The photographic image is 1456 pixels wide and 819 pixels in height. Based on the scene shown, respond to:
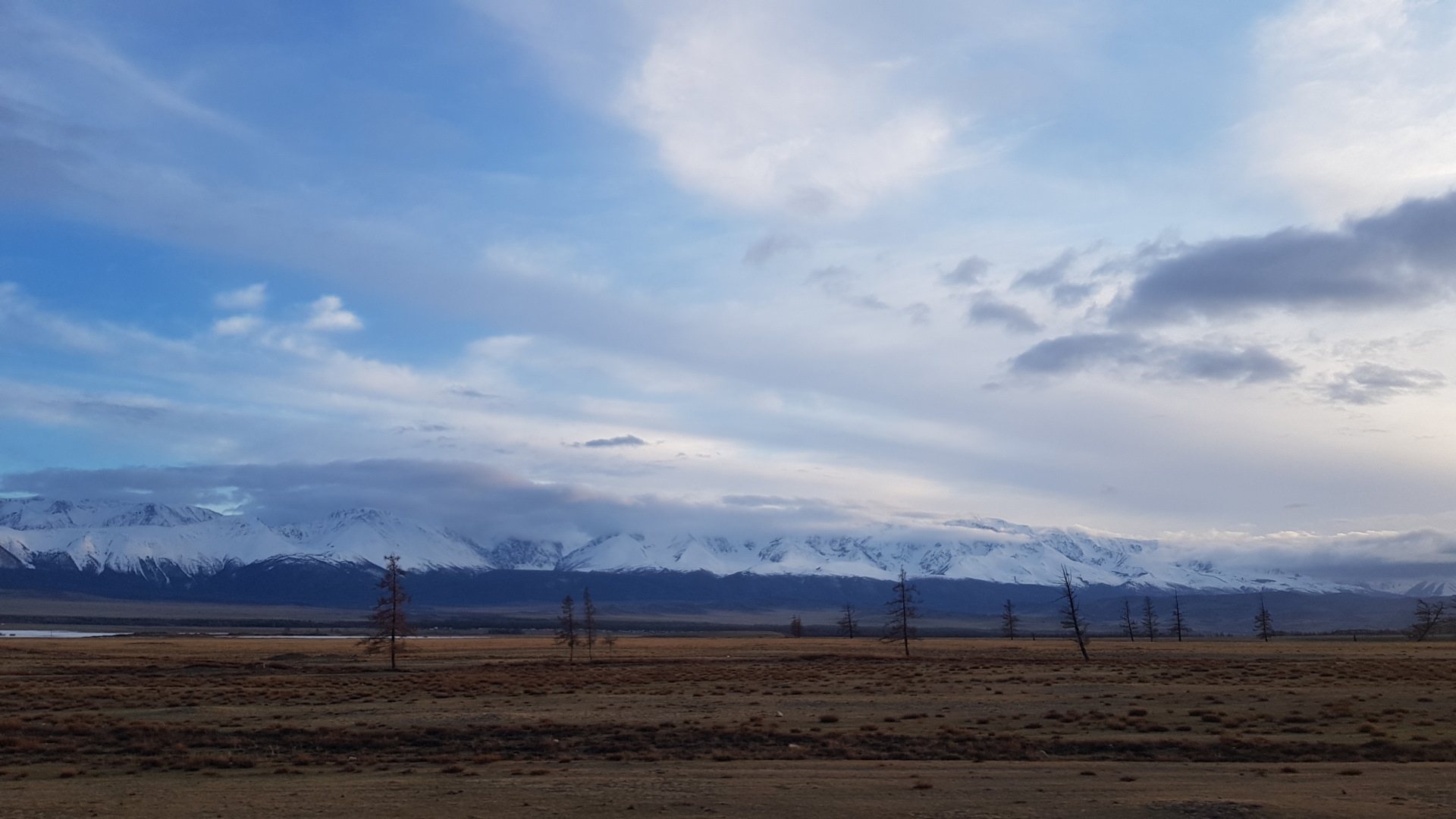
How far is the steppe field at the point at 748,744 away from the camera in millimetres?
18172

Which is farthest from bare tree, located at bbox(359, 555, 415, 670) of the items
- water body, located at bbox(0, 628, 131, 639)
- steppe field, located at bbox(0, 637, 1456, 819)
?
water body, located at bbox(0, 628, 131, 639)

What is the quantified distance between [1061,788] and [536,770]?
11872 millimetres

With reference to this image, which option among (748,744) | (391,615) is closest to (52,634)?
(391,615)

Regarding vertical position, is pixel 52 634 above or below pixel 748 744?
below

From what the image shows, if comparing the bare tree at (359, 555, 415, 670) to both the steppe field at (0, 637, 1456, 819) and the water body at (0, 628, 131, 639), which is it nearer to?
the steppe field at (0, 637, 1456, 819)

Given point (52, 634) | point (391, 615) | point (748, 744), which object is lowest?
point (52, 634)

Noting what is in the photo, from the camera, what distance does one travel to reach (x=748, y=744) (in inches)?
1060

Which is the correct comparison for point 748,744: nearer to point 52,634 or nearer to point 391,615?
point 391,615

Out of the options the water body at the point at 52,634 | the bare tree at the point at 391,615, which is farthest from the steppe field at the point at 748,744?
the water body at the point at 52,634

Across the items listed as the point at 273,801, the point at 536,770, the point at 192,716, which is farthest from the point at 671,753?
the point at 192,716

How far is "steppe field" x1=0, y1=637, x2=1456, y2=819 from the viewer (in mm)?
18172

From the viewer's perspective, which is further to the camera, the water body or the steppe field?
the water body

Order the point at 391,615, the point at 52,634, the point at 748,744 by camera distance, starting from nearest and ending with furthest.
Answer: the point at 748,744 → the point at 391,615 → the point at 52,634

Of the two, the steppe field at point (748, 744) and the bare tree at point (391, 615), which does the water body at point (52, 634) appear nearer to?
the bare tree at point (391, 615)
